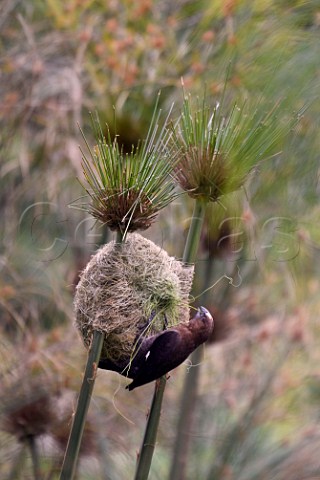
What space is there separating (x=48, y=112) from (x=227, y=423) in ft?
4.44

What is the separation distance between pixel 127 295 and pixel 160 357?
0.10 m

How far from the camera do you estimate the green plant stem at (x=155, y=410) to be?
3.68 ft

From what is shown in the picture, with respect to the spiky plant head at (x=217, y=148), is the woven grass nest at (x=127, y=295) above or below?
below

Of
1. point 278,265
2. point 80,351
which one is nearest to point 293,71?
point 278,265

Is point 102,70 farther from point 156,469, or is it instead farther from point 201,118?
point 201,118

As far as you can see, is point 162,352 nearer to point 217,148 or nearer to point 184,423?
point 217,148

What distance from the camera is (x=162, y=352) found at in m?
1.07

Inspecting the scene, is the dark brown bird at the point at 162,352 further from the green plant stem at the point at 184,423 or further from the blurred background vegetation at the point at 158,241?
the green plant stem at the point at 184,423

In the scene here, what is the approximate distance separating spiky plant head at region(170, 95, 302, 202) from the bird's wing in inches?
7.7

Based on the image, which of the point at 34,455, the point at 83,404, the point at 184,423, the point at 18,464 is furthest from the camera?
the point at 184,423

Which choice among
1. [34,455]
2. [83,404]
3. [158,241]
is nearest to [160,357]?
[83,404]

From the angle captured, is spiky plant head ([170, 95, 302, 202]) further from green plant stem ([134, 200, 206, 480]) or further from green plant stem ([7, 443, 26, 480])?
green plant stem ([7, 443, 26, 480])

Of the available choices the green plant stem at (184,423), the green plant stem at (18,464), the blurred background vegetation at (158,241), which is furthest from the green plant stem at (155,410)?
the green plant stem at (184,423)

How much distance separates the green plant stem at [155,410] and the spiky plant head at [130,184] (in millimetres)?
72
